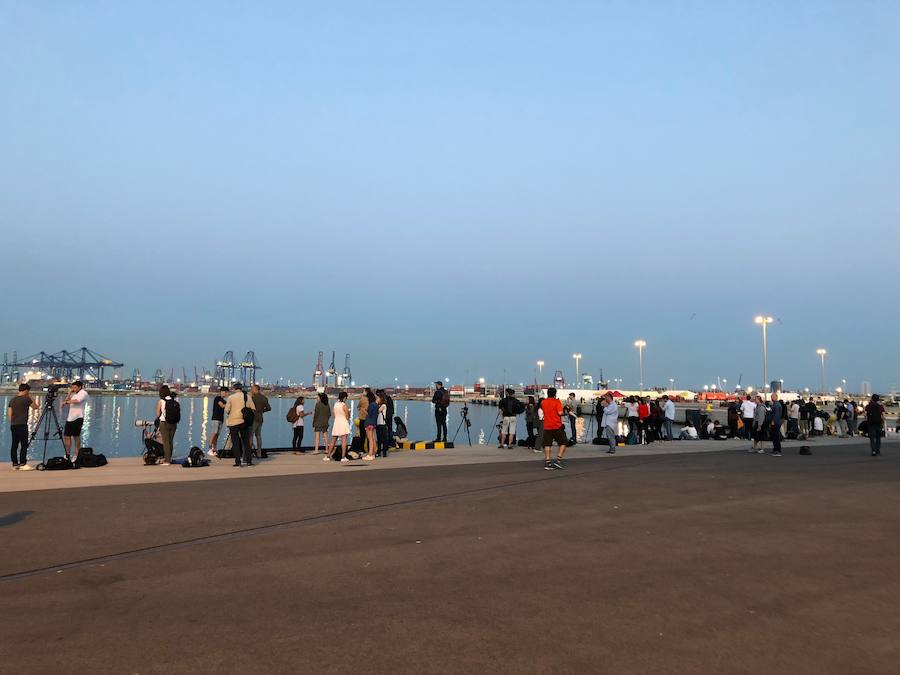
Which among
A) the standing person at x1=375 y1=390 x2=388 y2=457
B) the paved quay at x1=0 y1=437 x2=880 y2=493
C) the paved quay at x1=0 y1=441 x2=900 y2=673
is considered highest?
the standing person at x1=375 y1=390 x2=388 y2=457

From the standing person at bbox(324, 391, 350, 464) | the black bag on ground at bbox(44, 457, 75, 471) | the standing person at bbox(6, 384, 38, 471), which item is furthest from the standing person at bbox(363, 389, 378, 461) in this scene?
the standing person at bbox(6, 384, 38, 471)

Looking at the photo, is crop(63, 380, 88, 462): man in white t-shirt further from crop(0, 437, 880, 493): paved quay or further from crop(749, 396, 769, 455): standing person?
crop(749, 396, 769, 455): standing person

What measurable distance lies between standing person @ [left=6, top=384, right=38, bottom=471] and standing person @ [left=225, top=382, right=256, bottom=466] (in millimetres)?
4079

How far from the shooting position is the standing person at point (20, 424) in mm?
14250

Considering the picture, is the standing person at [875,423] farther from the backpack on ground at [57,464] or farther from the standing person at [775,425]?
the backpack on ground at [57,464]

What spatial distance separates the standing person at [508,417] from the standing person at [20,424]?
13459mm

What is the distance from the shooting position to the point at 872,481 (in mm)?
13430

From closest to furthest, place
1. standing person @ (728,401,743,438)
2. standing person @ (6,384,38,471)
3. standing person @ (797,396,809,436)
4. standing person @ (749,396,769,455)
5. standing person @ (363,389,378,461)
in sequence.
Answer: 1. standing person @ (6,384,38,471)
2. standing person @ (363,389,378,461)
3. standing person @ (749,396,769,455)
4. standing person @ (728,401,743,438)
5. standing person @ (797,396,809,436)

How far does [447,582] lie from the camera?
5.71 meters

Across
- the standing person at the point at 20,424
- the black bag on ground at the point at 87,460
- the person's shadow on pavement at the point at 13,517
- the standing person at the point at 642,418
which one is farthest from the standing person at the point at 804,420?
the person's shadow on pavement at the point at 13,517

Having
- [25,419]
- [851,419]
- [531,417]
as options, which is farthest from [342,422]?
[851,419]

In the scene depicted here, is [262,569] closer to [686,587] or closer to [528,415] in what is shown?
[686,587]

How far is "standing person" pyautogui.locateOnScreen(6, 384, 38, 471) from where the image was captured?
14.2 metres

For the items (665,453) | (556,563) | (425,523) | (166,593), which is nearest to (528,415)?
(665,453)
